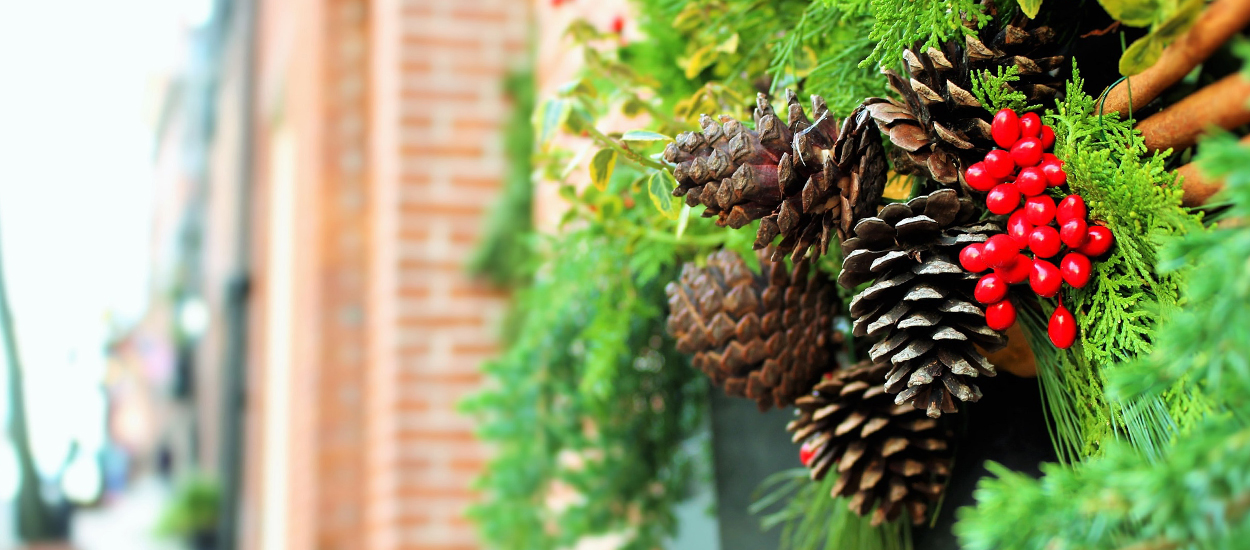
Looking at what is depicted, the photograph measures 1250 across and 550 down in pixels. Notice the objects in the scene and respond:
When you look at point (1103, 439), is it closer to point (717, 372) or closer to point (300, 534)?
point (717, 372)

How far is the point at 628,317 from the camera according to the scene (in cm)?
66

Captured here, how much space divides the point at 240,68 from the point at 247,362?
5.10 feet

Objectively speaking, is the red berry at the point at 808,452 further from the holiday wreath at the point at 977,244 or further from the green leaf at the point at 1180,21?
the green leaf at the point at 1180,21

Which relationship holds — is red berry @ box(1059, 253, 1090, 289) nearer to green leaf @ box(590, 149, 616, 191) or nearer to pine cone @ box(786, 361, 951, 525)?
pine cone @ box(786, 361, 951, 525)

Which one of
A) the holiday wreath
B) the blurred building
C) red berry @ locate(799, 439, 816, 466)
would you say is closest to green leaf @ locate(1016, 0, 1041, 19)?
the holiday wreath

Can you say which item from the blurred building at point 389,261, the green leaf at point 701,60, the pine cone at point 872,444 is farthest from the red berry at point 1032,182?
the blurred building at point 389,261

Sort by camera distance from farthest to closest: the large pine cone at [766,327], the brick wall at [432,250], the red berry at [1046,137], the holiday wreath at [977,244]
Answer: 1. the brick wall at [432,250]
2. the large pine cone at [766,327]
3. the red berry at [1046,137]
4. the holiday wreath at [977,244]

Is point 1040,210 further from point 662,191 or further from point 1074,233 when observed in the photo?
point 662,191

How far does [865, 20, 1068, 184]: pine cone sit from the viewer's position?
13.2 inches

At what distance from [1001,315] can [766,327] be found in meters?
0.15

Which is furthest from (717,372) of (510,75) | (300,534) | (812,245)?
(300,534)

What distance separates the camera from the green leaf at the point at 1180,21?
0.26 meters

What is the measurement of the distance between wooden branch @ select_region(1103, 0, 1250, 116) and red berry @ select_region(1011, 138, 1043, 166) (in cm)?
4

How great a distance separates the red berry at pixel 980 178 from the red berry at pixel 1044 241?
22 mm
